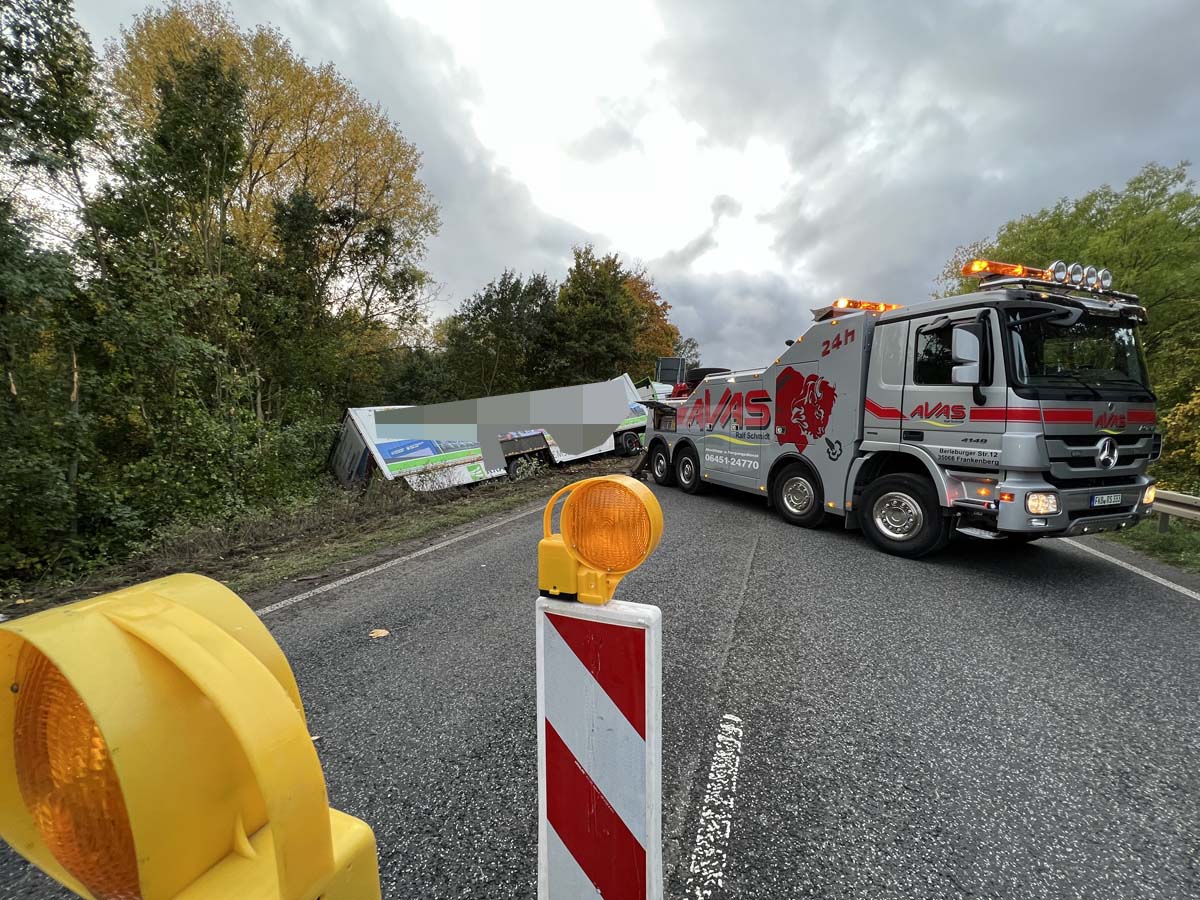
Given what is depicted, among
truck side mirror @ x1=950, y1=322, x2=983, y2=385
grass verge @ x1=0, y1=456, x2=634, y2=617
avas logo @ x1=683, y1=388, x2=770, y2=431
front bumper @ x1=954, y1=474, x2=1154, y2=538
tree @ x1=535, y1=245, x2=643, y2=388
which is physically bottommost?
grass verge @ x1=0, y1=456, x2=634, y2=617

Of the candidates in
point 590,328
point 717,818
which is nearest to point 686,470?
point 717,818

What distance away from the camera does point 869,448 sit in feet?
18.0

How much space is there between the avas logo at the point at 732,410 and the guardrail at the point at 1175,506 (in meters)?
4.61

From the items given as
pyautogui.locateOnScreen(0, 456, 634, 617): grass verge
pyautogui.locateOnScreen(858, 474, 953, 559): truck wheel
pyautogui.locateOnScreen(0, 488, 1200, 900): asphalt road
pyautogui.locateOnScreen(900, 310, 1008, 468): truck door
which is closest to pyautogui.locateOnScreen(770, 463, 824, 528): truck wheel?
pyautogui.locateOnScreen(858, 474, 953, 559): truck wheel

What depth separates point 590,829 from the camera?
1.23 metres

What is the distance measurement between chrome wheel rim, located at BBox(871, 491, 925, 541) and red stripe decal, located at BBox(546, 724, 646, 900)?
499cm

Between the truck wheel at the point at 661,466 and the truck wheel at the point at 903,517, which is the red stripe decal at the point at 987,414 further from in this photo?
the truck wheel at the point at 661,466

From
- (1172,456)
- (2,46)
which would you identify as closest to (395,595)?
(2,46)

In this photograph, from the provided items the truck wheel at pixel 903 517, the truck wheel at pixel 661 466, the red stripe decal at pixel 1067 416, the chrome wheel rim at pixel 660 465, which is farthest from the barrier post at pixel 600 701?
the chrome wheel rim at pixel 660 465

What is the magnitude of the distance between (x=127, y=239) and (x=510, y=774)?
10260 millimetres

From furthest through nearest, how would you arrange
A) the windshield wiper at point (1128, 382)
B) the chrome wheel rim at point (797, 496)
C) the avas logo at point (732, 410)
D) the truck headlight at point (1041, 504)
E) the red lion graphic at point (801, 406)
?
1. the avas logo at point (732, 410)
2. the chrome wheel rim at point (797, 496)
3. the red lion graphic at point (801, 406)
4. the windshield wiper at point (1128, 382)
5. the truck headlight at point (1041, 504)

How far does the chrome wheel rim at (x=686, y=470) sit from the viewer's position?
9031mm

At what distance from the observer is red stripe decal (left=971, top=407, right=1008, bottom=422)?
4336mm

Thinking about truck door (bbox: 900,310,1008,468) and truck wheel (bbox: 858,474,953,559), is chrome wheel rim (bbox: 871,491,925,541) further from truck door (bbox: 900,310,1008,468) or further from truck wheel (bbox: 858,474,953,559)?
truck door (bbox: 900,310,1008,468)
